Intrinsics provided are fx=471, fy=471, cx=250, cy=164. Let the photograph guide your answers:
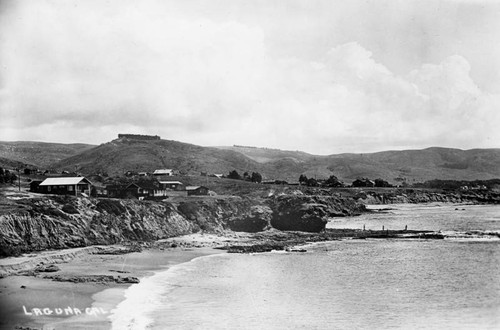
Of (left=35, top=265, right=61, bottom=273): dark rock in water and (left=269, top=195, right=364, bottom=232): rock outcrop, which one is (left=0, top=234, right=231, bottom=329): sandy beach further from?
(left=269, top=195, right=364, bottom=232): rock outcrop

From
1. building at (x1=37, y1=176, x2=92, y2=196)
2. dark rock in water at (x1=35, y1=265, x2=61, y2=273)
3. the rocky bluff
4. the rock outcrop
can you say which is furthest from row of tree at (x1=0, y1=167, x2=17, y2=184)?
dark rock in water at (x1=35, y1=265, x2=61, y2=273)

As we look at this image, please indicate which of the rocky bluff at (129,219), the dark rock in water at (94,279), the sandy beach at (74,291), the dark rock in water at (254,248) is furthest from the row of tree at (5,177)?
the dark rock in water at (94,279)

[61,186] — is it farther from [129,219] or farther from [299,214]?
[299,214]

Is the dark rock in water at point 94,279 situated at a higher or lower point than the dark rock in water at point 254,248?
higher

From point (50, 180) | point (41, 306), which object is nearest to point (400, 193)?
point (50, 180)

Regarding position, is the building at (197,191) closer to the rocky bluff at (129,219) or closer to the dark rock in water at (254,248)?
the rocky bluff at (129,219)

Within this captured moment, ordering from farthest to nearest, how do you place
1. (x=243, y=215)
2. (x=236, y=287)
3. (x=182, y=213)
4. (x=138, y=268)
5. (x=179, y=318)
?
(x=243, y=215), (x=182, y=213), (x=138, y=268), (x=236, y=287), (x=179, y=318)

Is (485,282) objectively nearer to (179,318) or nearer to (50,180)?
(179,318)
